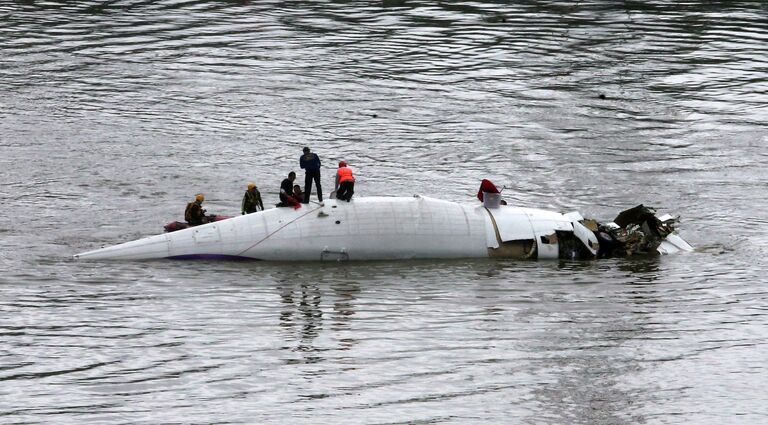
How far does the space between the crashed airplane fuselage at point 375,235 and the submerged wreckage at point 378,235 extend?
0.04m

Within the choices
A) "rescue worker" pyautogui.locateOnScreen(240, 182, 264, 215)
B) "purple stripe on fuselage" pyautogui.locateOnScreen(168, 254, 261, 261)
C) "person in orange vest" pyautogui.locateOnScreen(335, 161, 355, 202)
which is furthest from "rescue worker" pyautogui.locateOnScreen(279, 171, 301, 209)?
"purple stripe on fuselage" pyautogui.locateOnScreen(168, 254, 261, 261)

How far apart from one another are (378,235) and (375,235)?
0.15 meters

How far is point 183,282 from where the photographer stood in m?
50.8

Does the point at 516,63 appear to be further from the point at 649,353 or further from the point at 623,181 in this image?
the point at 649,353

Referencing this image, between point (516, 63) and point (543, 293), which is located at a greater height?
point (516, 63)

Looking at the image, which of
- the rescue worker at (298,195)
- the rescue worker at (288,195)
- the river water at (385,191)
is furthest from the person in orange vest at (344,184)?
the river water at (385,191)

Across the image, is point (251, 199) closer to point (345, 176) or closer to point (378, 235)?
point (345, 176)

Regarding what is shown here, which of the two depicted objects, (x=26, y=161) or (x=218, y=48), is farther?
(x=218, y=48)

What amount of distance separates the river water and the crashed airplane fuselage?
30.3 inches

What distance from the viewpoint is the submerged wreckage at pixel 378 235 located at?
175 feet

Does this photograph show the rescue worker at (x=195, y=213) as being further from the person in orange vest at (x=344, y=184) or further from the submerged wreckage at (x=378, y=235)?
the person in orange vest at (x=344, y=184)

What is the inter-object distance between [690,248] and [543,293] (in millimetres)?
12114

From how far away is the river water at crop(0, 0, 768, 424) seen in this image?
39281 mm

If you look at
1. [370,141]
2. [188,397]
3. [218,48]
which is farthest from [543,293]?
[218,48]
